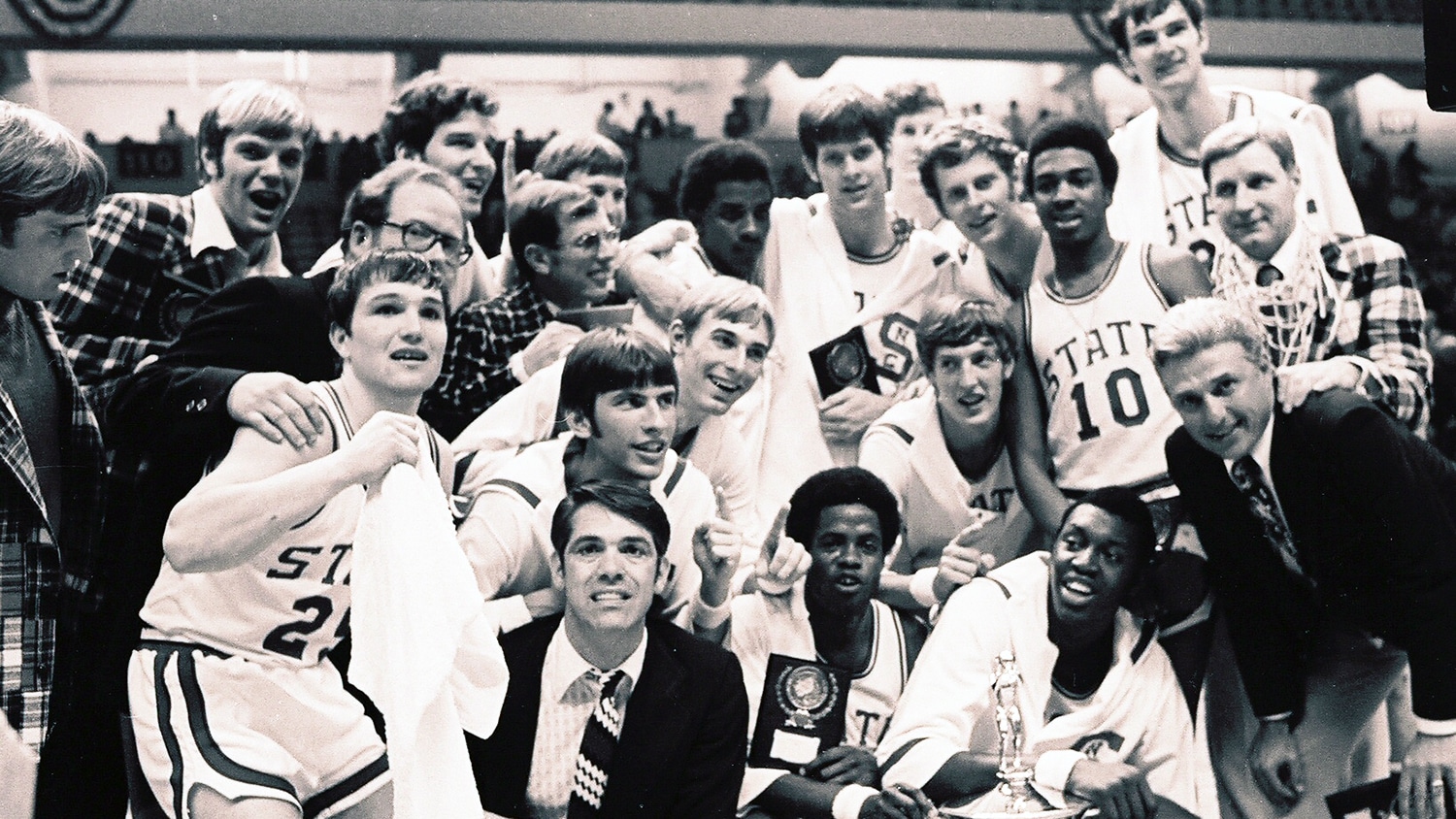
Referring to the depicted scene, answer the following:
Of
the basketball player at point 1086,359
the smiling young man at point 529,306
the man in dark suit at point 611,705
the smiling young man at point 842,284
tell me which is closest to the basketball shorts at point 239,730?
the man in dark suit at point 611,705

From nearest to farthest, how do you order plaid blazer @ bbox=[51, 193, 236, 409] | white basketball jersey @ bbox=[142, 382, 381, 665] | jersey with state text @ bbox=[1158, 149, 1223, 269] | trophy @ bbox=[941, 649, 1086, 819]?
white basketball jersey @ bbox=[142, 382, 381, 665] < trophy @ bbox=[941, 649, 1086, 819] < plaid blazer @ bbox=[51, 193, 236, 409] < jersey with state text @ bbox=[1158, 149, 1223, 269]

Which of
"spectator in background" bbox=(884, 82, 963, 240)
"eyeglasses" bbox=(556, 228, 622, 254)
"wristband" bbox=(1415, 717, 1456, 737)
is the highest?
"spectator in background" bbox=(884, 82, 963, 240)

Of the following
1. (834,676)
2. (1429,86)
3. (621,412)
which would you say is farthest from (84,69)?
(1429,86)

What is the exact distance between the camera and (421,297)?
3.29 metres

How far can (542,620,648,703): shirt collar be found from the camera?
135 inches

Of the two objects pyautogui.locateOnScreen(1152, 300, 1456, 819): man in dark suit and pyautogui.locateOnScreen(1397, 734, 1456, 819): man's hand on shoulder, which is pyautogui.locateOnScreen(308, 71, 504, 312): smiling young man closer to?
pyautogui.locateOnScreen(1152, 300, 1456, 819): man in dark suit

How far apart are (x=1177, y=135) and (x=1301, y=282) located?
0.50 m

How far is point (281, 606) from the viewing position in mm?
3070

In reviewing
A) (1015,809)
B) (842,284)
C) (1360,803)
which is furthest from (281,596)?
(1360,803)

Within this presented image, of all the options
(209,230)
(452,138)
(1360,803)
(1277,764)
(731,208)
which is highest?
(452,138)

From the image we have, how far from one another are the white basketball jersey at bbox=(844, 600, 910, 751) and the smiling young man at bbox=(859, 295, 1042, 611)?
145 mm

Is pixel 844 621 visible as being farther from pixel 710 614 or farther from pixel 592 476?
pixel 592 476

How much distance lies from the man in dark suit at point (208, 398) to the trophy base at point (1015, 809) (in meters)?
1.41

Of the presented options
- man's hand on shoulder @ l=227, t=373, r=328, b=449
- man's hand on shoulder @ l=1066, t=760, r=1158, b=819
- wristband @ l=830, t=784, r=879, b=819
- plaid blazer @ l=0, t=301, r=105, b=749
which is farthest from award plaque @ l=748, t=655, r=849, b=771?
plaid blazer @ l=0, t=301, r=105, b=749
